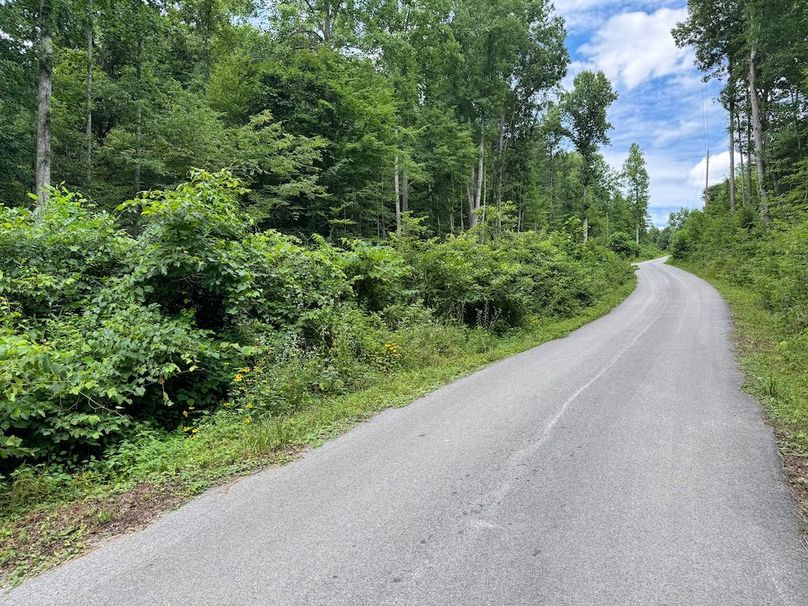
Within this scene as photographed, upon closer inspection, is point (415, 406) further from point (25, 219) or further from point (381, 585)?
point (25, 219)

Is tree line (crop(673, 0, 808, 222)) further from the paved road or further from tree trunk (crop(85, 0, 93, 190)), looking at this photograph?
tree trunk (crop(85, 0, 93, 190))

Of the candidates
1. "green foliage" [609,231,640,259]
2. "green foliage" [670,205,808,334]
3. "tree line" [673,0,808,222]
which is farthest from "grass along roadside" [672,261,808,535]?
"green foliage" [609,231,640,259]

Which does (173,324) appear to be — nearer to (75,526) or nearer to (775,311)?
(75,526)

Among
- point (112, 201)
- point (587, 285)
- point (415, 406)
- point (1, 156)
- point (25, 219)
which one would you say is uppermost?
point (1, 156)

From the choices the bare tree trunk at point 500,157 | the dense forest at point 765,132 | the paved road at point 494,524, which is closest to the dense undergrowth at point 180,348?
the paved road at point 494,524

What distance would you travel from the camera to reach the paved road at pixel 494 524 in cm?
258

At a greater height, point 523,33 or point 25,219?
point 523,33

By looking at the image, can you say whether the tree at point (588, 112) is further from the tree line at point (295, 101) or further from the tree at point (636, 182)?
the tree at point (636, 182)

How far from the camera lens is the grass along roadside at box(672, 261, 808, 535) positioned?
4.24m

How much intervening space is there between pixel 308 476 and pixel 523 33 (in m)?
32.5

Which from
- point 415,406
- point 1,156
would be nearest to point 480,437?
point 415,406

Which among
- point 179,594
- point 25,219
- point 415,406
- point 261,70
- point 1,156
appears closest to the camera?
point 179,594

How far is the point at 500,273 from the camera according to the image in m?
13.8

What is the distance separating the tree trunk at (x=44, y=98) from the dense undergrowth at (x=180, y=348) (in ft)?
Result: 20.3
